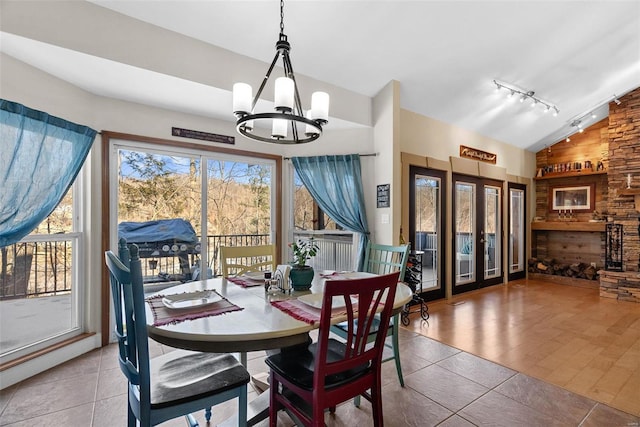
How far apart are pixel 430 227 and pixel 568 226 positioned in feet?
10.8

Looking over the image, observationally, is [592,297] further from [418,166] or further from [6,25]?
[6,25]

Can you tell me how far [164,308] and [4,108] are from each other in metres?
1.98

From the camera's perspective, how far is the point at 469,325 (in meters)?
3.70

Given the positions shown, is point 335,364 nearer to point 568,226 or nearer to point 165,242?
point 165,242

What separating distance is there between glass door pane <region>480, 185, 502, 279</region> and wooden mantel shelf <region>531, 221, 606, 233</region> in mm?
1204

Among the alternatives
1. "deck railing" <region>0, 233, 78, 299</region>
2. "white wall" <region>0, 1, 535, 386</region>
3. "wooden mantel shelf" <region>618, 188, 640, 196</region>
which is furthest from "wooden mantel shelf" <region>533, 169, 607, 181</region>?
"deck railing" <region>0, 233, 78, 299</region>

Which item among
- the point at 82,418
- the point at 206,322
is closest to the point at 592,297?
the point at 206,322

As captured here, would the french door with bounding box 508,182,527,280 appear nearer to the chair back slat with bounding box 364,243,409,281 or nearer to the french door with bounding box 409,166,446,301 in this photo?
the french door with bounding box 409,166,446,301

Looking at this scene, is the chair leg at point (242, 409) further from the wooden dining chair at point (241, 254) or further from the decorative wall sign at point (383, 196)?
the decorative wall sign at point (383, 196)

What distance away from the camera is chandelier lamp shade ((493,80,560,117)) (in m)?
4.22

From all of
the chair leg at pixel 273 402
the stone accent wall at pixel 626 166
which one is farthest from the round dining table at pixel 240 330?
the stone accent wall at pixel 626 166

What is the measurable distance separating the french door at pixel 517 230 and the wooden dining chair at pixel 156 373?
6166 millimetres

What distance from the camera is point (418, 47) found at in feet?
10.8

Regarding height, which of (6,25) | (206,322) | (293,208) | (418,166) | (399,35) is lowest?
(206,322)
